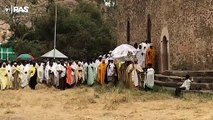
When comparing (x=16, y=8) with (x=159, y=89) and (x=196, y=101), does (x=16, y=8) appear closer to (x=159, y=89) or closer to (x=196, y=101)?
(x=159, y=89)

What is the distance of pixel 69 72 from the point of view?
20.6m

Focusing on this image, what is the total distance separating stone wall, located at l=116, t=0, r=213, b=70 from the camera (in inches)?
634

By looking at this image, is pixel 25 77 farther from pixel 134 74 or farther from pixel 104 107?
pixel 104 107

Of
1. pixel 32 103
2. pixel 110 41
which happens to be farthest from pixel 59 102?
pixel 110 41

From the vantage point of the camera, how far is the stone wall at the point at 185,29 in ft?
52.9

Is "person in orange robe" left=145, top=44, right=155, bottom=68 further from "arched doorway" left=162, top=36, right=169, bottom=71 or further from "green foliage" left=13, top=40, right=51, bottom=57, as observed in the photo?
"green foliage" left=13, top=40, right=51, bottom=57

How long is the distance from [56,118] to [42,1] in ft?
149

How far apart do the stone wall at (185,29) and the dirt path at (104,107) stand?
89.7 inches

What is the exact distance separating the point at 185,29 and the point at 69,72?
228 inches

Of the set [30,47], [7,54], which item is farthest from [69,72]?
[7,54]

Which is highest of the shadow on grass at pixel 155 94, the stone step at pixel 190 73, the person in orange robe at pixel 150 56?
the person in orange robe at pixel 150 56

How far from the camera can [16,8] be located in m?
44.4

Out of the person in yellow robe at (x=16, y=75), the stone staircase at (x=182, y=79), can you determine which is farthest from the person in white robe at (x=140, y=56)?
the person in yellow robe at (x=16, y=75)

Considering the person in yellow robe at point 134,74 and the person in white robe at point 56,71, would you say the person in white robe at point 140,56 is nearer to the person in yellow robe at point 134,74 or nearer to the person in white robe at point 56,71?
the person in yellow robe at point 134,74
